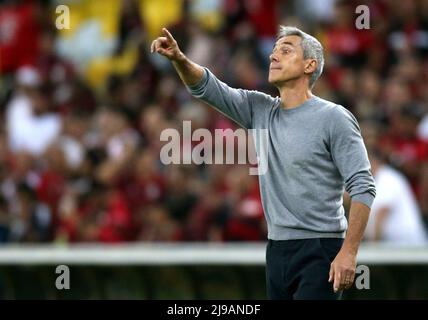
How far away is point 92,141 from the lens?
42.9ft

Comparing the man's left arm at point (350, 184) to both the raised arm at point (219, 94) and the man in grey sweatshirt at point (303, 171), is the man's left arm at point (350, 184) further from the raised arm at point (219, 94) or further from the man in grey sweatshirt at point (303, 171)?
the raised arm at point (219, 94)

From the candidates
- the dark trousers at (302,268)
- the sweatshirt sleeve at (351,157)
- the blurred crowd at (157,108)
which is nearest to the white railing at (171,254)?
the blurred crowd at (157,108)

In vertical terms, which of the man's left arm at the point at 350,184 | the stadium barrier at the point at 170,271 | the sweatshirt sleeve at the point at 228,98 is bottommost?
the stadium barrier at the point at 170,271

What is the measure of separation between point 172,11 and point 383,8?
2.61 metres

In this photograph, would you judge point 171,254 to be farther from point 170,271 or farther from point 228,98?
point 228,98

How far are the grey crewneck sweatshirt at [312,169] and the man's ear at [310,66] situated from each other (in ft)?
0.51

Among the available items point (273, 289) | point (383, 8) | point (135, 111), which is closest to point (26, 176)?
point (135, 111)

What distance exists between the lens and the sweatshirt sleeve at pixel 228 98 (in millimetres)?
6371

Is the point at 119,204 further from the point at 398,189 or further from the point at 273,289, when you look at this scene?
the point at 273,289

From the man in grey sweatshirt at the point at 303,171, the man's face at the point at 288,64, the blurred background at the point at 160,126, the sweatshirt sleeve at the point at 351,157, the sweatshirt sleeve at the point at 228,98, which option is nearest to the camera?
the sweatshirt sleeve at the point at 351,157

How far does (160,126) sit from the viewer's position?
12.4 metres

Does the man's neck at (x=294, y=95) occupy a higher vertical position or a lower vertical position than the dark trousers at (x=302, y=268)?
higher

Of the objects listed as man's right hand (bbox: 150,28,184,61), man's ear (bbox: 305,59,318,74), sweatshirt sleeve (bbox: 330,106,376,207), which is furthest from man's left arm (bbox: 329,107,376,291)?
man's right hand (bbox: 150,28,184,61)

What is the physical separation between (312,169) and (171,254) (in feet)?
13.4
